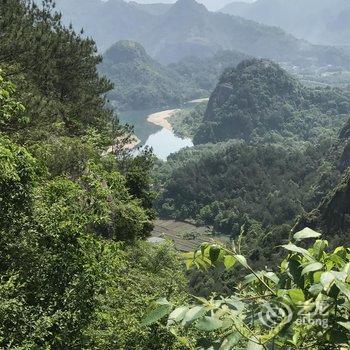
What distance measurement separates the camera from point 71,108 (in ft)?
116

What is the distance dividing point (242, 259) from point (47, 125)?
2330cm

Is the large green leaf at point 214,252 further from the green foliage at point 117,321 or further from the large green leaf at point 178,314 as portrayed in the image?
the green foliage at point 117,321

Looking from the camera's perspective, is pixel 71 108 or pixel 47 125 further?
pixel 71 108

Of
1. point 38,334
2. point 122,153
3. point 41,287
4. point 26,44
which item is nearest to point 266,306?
point 38,334

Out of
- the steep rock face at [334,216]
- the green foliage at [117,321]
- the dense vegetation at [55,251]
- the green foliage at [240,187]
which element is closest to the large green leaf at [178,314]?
the dense vegetation at [55,251]

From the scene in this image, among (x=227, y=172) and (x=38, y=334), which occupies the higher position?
(x=38, y=334)

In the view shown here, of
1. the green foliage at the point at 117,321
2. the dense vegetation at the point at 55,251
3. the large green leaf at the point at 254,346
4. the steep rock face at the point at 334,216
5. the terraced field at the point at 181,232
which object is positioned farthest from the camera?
the terraced field at the point at 181,232

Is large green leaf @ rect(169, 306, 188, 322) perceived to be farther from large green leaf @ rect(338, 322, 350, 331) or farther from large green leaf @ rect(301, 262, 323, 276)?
large green leaf @ rect(338, 322, 350, 331)

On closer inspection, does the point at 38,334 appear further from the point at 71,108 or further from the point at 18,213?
the point at 71,108

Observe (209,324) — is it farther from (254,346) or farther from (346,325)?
(346,325)

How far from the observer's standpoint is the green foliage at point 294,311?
2125mm

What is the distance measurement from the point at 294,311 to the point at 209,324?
1.28 feet

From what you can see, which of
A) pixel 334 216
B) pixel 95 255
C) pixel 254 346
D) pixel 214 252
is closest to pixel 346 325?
pixel 254 346

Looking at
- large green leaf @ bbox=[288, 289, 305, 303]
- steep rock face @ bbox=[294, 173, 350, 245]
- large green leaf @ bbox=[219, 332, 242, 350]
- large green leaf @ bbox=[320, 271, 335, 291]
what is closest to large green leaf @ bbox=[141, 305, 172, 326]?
large green leaf @ bbox=[219, 332, 242, 350]
